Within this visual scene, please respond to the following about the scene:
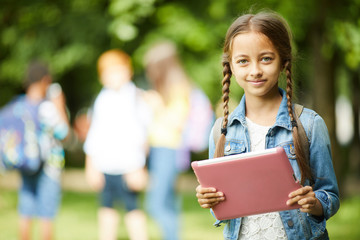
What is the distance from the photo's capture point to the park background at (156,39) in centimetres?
775

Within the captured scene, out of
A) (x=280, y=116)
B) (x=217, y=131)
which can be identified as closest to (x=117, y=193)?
(x=217, y=131)

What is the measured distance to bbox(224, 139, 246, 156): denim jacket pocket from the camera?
2.61m

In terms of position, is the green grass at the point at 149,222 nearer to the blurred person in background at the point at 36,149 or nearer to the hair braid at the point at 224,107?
the blurred person in background at the point at 36,149

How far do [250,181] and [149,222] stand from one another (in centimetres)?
712

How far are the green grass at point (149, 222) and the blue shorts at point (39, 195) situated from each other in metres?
1.46

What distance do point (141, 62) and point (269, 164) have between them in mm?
9074

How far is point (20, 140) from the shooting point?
20.0ft

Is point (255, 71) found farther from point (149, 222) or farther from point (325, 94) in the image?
point (325, 94)

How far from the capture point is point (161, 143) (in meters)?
5.64

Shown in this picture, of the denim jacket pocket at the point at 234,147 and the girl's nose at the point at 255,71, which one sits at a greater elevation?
the girl's nose at the point at 255,71

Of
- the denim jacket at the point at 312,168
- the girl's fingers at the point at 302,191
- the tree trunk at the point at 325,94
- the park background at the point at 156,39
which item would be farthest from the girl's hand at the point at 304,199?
the tree trunk at the point at 325,94

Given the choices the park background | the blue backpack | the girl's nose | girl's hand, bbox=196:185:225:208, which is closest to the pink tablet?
girl's hand, bbox=196:185:225:208

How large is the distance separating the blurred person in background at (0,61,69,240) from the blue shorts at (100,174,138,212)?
0.74 metres

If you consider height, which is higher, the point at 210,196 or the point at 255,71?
the point at 255,71
